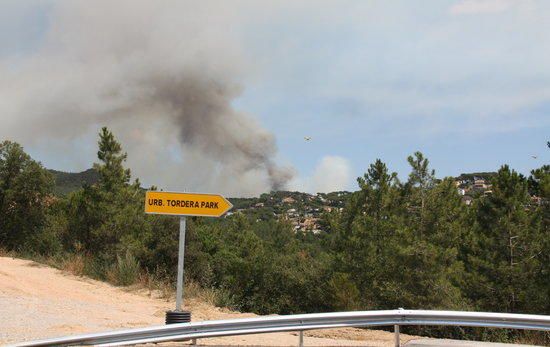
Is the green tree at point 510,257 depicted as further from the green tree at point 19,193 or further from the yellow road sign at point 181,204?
the green tree at point 19,193

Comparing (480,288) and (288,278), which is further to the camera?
(288,278)

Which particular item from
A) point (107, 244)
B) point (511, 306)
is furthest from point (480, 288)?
point (107, 244)

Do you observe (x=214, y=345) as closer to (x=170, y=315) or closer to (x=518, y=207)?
(x=170, y=315)

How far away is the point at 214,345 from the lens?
8156 millimetres

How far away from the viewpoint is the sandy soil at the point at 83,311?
32.6ft

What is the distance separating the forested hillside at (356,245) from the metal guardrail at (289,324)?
7.19 metres

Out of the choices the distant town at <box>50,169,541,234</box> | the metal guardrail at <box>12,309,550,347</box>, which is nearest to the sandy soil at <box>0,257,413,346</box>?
the metal guardrail at <box>12,309,550,347</box>

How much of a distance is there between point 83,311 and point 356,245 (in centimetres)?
1454

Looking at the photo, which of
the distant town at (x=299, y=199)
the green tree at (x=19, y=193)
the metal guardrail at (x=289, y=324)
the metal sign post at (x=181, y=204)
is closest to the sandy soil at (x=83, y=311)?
the metal guardrail at (x=289, y=324)

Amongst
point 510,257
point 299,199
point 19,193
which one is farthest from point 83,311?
point 299,199

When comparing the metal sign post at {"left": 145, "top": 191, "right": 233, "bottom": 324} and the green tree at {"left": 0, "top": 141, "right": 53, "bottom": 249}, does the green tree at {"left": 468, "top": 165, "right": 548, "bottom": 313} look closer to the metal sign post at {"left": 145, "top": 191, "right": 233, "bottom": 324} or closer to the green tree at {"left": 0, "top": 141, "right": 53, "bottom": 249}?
the metal sign post at {"left": 145, "top": 191, "right": 233, "bottom": 324}

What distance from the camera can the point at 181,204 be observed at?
995cm

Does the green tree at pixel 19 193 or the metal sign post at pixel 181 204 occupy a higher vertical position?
the green tree at pixel 19 193

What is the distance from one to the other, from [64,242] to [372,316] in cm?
2229
